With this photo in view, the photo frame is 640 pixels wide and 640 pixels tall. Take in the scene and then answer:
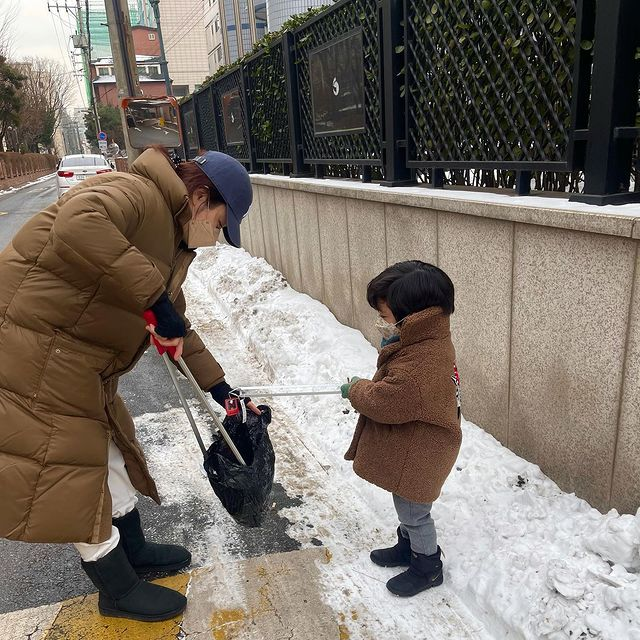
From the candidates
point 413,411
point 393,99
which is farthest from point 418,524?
point 393,99

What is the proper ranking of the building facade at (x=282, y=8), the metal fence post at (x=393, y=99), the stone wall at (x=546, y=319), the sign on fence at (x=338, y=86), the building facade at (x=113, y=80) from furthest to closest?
1. the building facade at (x=113, y=80)
2. the building facade at (x=282, y=8)
3. the sign on fence at (x=338, y=86)
4. the metal fence post at (x=393, y=99)
5. the stone wall at (x=546, y=319)

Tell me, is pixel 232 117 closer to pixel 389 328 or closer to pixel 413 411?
pixel 389 328

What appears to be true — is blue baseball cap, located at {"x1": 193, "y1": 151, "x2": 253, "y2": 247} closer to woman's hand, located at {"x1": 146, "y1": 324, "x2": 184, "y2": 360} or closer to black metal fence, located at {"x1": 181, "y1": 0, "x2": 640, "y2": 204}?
woman's hand, located at {"x1": 146, "y1": 324, "x2": 184, "y2": 360}

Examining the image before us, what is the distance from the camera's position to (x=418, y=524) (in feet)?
7.06

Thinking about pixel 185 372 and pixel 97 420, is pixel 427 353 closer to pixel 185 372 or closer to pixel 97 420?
pixel 185 372

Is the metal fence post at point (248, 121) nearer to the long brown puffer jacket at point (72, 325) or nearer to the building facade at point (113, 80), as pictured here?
the long brown puffer jacket at point (72, 325)

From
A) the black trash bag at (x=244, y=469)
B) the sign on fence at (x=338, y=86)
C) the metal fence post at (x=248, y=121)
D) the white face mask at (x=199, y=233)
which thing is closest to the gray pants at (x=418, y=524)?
the black trash bag at (x=244, y=469)

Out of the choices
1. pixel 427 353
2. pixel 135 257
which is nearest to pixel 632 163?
pixel 427 353

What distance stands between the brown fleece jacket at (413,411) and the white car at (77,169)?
16.9 meters

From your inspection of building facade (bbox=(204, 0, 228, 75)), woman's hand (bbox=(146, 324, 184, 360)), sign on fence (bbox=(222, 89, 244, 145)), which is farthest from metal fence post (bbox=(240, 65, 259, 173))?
building facade (bbox=(204, 0, 228, 75))

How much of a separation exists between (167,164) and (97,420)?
3.05ft

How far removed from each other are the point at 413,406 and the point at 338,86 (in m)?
3.63

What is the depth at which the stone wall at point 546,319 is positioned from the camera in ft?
7.11

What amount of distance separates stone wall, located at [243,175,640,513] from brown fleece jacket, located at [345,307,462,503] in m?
0.69
